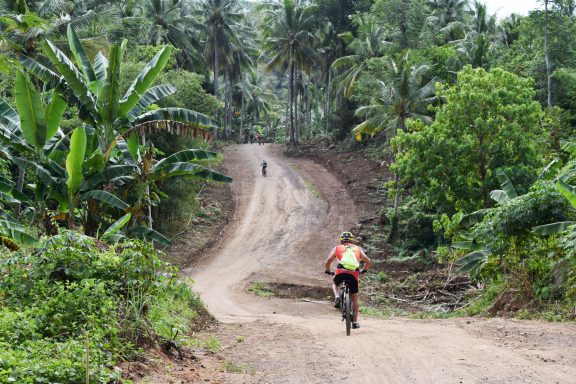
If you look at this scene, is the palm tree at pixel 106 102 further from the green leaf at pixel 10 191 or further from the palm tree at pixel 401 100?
the palm tree at pixel 401 100

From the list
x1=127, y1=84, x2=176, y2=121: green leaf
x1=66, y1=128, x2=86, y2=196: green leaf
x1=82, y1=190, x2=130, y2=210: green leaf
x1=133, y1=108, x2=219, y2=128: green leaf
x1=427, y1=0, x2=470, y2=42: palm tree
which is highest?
x1=427, y1=0, x2=470, y2=42: palm tree

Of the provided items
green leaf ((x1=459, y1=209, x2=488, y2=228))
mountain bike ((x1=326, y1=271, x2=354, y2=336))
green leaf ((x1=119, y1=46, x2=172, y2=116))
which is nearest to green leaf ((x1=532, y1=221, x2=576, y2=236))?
green leaf ((x1=459, y1=209, x2=488, y2=228))

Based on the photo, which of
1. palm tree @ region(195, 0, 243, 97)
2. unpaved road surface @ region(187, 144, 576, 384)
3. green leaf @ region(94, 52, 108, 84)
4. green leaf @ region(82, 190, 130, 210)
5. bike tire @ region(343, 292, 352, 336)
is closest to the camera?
unpaved road surface @ region(187, 144, 576, 384)

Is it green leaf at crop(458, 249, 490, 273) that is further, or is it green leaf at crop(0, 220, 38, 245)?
green leaf at crop(458, 249, 490, 273)

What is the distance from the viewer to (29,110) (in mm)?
13148

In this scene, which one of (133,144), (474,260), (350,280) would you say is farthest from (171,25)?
(350,280)

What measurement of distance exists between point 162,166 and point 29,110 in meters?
3.74

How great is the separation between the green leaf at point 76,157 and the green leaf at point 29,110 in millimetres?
1028

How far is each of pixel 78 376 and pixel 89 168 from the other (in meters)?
10.1

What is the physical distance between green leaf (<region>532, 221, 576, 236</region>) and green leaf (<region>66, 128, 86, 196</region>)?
9911 mm

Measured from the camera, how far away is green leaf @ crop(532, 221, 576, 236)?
1268cm

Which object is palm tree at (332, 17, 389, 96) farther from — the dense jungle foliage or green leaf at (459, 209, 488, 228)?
green leaf at (459, 209, 488, 228)

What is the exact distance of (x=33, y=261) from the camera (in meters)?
7.00

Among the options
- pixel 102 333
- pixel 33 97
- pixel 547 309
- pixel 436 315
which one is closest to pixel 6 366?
pixel 102 333
